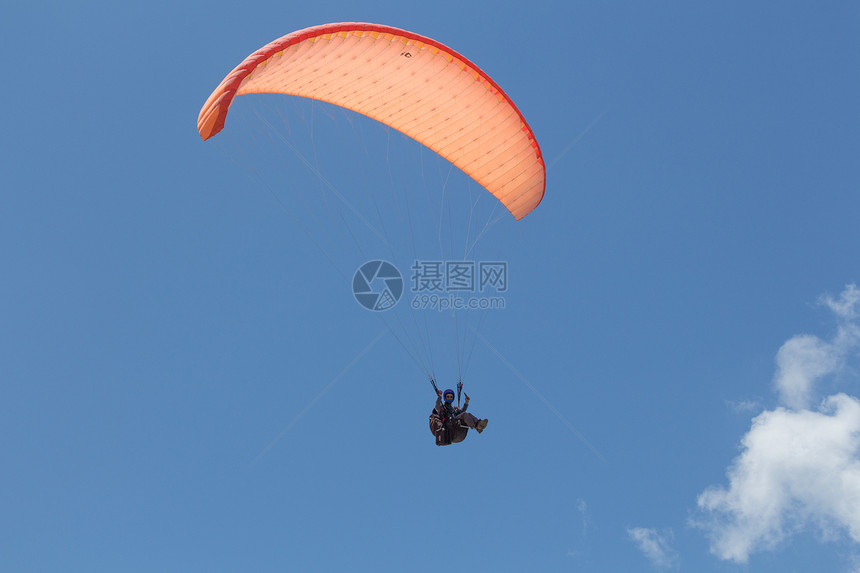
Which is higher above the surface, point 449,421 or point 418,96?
point 418,96

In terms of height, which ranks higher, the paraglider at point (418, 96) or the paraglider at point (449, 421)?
the paraglider at point (418, 96)

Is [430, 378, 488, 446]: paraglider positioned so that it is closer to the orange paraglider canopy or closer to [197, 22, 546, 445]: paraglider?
[197, 22, 546, 445]: paraglider

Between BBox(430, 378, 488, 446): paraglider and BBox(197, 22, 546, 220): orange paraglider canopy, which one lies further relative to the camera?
BBox(430, 378, 488, 446): paraglider

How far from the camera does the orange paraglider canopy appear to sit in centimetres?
1322

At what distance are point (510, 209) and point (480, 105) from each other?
2.88m

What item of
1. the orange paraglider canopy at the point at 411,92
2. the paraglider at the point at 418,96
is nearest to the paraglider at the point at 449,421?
the paraglider at the point at 418,96

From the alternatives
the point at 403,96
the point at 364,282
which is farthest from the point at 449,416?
the point at 403,96

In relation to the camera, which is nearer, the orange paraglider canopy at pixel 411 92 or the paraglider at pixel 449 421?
the orange paraglider canopy at pixel 411 92

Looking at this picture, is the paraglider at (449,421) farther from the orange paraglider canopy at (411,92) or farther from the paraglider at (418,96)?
the orange paraglider canopy at (411,92)

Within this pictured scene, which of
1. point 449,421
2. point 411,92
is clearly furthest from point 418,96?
point 449,421

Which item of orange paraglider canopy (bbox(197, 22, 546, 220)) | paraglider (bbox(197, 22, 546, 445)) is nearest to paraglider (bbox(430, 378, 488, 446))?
paraglider (bbox(197, 22, 546, 445))

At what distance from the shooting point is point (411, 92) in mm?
15750

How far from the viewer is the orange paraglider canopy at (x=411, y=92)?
43.4 ft

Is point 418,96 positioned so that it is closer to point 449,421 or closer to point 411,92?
point 411,92
